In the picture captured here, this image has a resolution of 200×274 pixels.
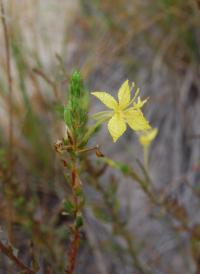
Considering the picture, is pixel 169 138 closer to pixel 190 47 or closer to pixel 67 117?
pixel 190 47

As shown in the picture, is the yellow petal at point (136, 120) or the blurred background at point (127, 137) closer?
the yellow petal at point (136, 120)

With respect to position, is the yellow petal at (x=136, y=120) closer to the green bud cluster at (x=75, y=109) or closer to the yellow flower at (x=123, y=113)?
the yellow flower at (x=123, y=113)

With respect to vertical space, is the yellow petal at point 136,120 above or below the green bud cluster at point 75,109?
below

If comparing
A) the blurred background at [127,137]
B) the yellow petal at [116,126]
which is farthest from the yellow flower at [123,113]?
the blurred background at [127,137]

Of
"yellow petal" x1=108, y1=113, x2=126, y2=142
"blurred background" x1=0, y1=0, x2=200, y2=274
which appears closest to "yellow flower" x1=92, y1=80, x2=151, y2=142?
"yellow petal" x1=108, y1=113, x2=126, y2=142

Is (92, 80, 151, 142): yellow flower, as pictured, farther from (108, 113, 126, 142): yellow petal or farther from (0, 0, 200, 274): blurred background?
(0, 0, 200, 274): blurred background

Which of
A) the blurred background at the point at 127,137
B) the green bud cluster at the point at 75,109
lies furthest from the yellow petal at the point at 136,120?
the blurred background at the point at 127,137

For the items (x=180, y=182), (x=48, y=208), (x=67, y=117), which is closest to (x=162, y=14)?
(x=180, y=182)
